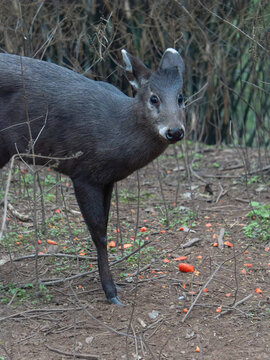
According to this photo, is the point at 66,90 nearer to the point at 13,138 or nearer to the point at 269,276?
the point at 13,138

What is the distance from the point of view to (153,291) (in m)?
4.28

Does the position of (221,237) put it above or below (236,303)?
below

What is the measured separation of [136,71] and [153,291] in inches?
66.0

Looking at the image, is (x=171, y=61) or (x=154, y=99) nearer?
(x=154, y=99)

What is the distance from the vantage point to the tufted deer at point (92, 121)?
3.97 meters

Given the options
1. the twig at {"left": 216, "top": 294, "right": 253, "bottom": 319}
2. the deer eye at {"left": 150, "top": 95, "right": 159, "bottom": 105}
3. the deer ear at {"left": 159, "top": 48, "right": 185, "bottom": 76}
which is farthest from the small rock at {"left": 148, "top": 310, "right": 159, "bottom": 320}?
the deer ear at {"left": 159, "top": 48, "right": 185, "bottom": 76}

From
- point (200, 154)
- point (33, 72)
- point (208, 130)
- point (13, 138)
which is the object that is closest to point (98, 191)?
point (13, 138)

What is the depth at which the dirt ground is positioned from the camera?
3510 millimetres

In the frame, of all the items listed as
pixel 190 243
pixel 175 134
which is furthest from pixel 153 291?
pixel 175 134

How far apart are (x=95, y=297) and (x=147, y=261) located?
746 millimetres

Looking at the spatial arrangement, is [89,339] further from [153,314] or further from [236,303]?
[236,303]

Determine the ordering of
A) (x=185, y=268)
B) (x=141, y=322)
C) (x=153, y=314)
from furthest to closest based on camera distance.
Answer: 1. (x=185, y=268)
2. (x=153, y=314)
3. (x=141, y=322)

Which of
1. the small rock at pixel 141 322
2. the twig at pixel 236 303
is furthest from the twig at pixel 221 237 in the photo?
the small rock at pixel 141 322

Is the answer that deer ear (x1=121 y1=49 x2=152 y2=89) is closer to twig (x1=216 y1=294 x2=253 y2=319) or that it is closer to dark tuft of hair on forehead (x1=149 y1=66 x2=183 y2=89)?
dark tuft of hair on forehead (x1=149 y1=66 x2=183 y2=89)
